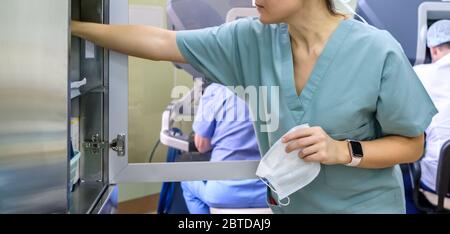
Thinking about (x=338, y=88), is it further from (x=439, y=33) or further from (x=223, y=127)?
(x=439, y=33)

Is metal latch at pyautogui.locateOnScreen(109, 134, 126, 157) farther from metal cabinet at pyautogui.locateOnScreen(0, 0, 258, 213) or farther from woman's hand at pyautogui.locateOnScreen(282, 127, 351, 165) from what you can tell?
woman's hand at pyautogui.locateOnScreen(282, 127, 351, 165)

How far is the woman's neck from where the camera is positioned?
97 cm

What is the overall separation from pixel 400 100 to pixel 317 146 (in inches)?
8.6

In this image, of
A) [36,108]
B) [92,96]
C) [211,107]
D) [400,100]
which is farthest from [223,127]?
[36,108]

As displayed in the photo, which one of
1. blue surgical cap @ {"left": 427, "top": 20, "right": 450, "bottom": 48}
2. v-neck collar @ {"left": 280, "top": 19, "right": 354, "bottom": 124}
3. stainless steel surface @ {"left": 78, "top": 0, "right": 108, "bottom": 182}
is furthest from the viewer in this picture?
blue surgical cap @ {"left": 427, "top": 20, "right": 450, "bottom": 48}

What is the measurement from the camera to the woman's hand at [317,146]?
0.86 m

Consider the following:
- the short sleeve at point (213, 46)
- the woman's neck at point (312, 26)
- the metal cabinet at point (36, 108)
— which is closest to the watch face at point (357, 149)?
the woman's neck at point (312, 26)

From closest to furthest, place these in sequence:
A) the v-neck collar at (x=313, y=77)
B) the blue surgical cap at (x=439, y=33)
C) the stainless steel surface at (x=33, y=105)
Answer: the stainless steel surface at (x=33, y=105) < the v-neck collar at (x=313, y=77) < the blue surgical cap at (x=439, y=33)

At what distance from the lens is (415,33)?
59.0 inches

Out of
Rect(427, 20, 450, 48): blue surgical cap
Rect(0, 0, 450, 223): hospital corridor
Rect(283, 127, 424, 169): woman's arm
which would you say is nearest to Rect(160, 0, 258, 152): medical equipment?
Rect(0, 0, 450, 223): hospital corridor

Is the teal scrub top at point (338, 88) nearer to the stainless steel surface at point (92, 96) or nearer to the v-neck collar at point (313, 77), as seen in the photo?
the v-neck collar at point (313, 77)
